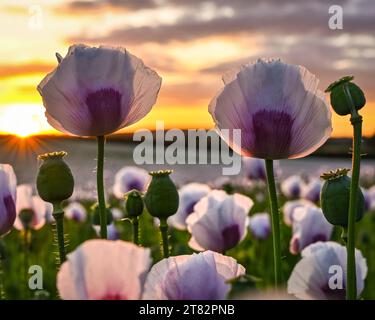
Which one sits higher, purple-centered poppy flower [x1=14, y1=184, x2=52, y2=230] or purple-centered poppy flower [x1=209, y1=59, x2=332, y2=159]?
purple-centered poppy flower [x1=209, y1=59, x2=332, y2=159]

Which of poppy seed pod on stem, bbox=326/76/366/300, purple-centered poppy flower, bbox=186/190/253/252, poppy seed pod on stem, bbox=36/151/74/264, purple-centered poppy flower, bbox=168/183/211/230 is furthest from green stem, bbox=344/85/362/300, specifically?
purple-centered poppy flower, bbox=168/183/211/230

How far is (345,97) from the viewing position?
81cm

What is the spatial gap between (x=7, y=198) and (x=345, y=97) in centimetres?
41

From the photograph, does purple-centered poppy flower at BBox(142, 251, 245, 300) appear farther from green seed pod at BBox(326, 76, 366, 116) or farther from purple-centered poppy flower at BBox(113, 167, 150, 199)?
purple-centered poppy flower at BBox(113, 167, 150, 199)

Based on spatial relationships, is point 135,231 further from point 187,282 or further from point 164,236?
point 187,282

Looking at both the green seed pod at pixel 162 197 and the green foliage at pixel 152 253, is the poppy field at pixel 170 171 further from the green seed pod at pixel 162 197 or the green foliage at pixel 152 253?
the green foliage at pixel 152 253

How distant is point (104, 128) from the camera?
0.94 m

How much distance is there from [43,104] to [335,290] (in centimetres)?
44

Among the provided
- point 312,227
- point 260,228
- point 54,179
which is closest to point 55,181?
point 54,179

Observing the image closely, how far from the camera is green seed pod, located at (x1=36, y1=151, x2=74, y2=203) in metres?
0.90

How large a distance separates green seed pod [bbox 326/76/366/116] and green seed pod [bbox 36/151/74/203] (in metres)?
0.31

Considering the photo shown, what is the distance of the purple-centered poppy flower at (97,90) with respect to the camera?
0.89m
